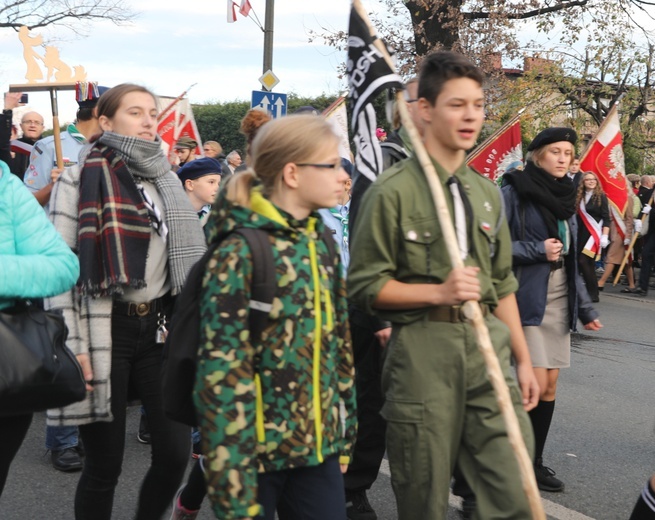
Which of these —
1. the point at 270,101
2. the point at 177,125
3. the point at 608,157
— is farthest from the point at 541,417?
the point at 270,101

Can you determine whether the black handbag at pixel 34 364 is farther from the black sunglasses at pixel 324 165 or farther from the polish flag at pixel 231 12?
the polish flag at pixel 231 12

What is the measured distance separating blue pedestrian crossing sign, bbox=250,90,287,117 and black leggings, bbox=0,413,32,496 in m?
12.0

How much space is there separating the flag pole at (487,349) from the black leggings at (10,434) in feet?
4.63

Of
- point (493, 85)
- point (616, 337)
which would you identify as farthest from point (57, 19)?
point (616, 337)

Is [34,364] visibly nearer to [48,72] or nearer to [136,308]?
[136,308]

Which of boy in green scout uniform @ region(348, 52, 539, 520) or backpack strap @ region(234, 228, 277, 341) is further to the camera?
boy in green scout uniform @ region(348, 52, 539, 520)

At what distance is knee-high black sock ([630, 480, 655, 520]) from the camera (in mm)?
3002

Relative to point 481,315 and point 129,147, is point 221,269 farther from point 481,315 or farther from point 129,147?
point 129,147

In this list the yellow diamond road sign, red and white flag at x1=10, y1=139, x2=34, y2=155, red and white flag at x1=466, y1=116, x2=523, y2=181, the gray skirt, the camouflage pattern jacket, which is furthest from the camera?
the yellow diamond road sign

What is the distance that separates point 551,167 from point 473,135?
5.53ft

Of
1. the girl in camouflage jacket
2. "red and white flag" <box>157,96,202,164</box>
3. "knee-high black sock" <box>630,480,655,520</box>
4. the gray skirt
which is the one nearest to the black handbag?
the girl in camouflage jacket

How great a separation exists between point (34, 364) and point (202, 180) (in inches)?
109

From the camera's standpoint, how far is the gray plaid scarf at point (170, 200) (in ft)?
11.4

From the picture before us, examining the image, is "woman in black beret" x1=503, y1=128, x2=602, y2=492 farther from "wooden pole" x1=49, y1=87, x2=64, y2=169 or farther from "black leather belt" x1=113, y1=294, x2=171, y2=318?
"wooden pole" x1=49, y1=87, x2=64, y2=169
